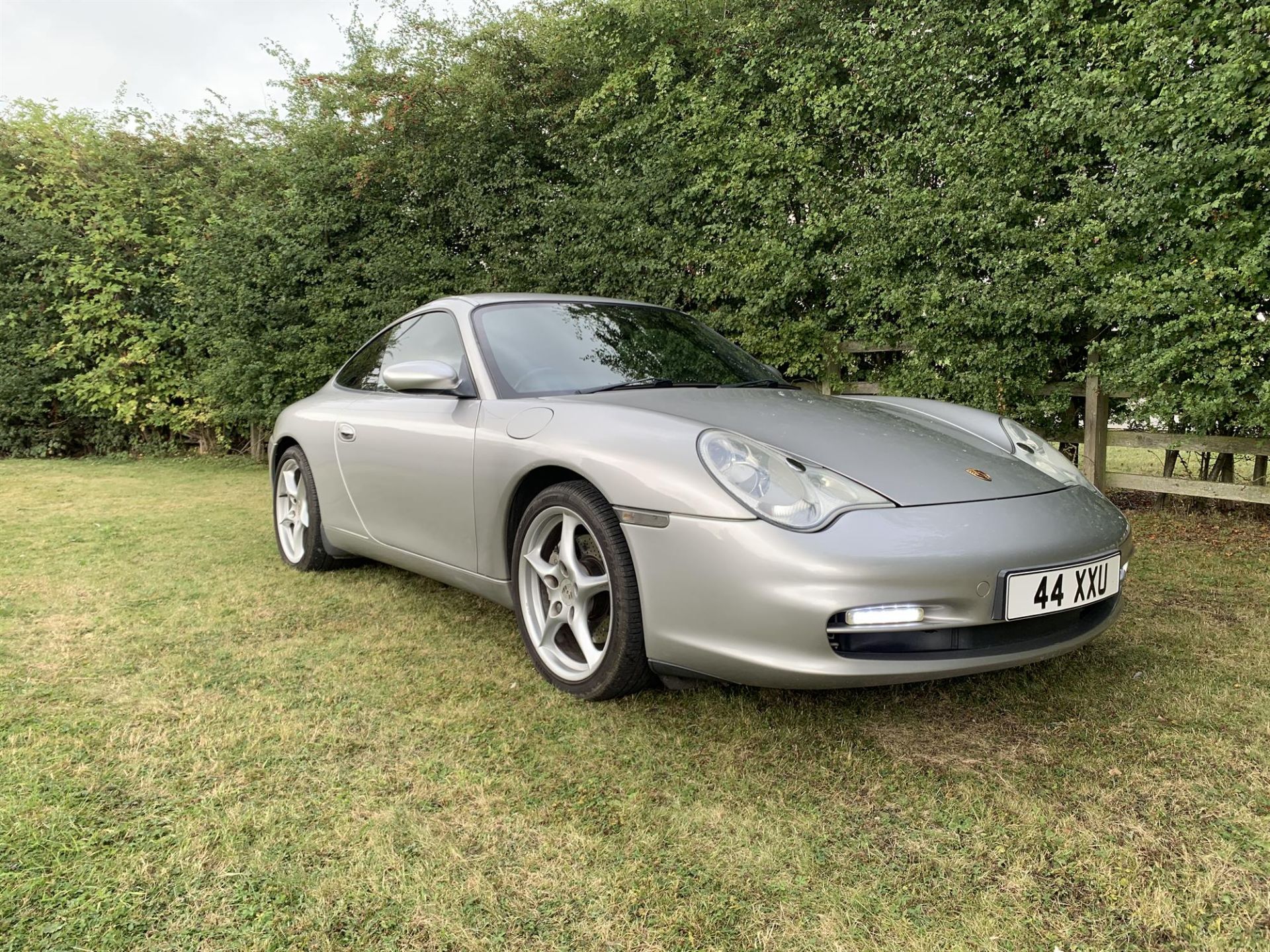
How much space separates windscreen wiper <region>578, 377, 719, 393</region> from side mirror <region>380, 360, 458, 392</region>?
0.47m

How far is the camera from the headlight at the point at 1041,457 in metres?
2.67

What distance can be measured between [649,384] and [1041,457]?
1.37m

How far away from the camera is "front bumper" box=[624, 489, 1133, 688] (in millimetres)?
1946

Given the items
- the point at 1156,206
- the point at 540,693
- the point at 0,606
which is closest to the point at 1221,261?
the point at 1156,206

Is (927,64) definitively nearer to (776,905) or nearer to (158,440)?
(776,905)

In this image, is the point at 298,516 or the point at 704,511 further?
the point at 298,516

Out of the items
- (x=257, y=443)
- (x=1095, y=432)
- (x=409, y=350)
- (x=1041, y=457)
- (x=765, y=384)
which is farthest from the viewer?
(x=257, y=443)

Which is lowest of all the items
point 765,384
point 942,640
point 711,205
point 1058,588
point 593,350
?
point 942,640

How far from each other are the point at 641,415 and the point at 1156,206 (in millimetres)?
4023

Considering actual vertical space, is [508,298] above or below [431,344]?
above

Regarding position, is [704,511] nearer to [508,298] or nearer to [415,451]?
[415,451]

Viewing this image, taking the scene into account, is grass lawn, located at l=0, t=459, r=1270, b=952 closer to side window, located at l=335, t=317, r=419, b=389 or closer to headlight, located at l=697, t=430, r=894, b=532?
headlight, located at l=697, t=430, r=894, b=532

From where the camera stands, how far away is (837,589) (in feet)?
6.32

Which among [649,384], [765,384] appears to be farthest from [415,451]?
[765,384]
